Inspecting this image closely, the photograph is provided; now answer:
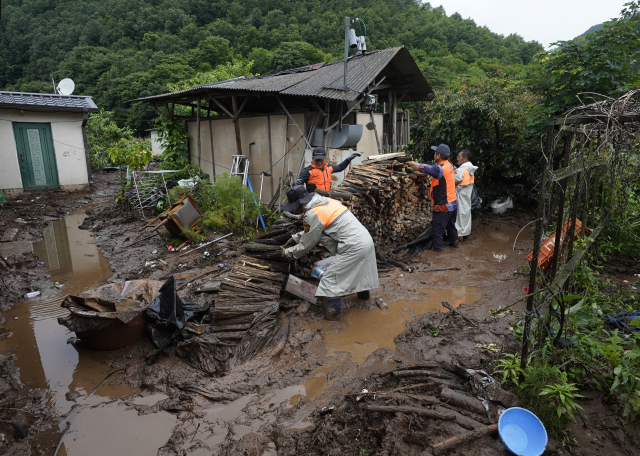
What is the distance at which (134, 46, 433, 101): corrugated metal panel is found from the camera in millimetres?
8711

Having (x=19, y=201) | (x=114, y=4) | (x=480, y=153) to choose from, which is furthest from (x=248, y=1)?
(x=480, y=153)

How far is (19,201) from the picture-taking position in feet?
41.5

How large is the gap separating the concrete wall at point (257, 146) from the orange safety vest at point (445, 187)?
153 inches

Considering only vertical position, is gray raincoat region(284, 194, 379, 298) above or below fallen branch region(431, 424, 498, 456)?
above

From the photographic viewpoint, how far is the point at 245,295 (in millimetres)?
4738

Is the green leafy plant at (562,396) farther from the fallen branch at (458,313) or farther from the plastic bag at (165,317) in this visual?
the plastic bag at (165,317)

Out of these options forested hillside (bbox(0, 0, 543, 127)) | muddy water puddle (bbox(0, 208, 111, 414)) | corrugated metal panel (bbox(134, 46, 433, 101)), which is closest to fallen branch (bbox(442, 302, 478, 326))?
muddy water puddle (bbox(0, 208, 111, 414))

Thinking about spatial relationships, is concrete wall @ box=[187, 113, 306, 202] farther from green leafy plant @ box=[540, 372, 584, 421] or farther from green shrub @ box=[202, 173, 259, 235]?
green leafy plant @ box=[540, 372, 584, 421]

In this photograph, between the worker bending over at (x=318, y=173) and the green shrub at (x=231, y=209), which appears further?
the green shrub at (x=231, y=209)

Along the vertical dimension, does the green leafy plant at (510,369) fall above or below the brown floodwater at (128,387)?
above

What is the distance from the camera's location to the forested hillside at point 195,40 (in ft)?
113

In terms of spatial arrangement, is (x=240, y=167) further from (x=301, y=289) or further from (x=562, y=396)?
(x=562, y=396)

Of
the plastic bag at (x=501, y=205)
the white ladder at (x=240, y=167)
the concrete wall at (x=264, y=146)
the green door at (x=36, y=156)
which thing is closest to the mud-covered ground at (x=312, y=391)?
the plastic bag at (x=501, y=205)

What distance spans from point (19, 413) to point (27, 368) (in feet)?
3.62
